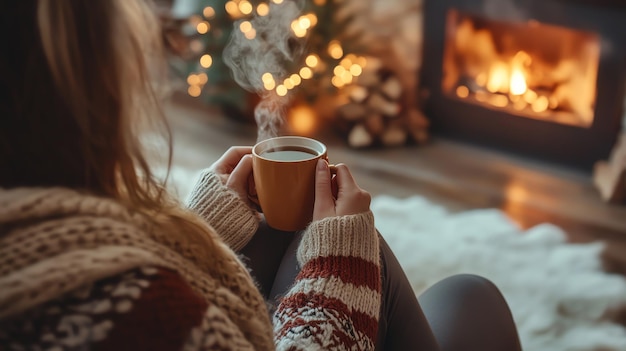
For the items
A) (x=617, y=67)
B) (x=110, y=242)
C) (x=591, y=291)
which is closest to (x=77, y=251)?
(x=110, y=242)

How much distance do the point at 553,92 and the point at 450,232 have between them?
2.40ft

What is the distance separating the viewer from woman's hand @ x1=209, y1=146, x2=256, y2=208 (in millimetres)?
1152

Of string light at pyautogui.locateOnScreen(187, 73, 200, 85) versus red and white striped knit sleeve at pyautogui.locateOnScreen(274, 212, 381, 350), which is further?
string light at pyautogui.locateOnScreen(187, 73, 200, 85)

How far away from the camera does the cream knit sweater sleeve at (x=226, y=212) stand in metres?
1.10

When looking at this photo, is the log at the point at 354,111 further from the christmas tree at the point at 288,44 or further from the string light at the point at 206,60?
the string light at the point at 206,60

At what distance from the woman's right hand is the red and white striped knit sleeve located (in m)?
0.02

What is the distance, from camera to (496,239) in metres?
2.18

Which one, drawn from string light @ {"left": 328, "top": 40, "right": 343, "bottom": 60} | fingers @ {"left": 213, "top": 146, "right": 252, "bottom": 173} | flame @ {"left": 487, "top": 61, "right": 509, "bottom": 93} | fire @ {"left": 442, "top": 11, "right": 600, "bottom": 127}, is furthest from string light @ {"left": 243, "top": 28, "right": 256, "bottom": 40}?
fingers @ {"left": 213, "top": 146, "right": 252, "bottom": 173}

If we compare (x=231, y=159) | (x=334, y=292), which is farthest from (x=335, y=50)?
Result: (x=334, y=292)

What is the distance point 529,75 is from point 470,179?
43 centimetres

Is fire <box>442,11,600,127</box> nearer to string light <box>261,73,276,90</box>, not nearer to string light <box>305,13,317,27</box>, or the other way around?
string light <box>305,13,317,27</box>

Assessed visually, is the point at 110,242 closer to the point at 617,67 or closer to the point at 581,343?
the point at 581,343

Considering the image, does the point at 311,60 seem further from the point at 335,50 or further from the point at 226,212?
the point at 226,212

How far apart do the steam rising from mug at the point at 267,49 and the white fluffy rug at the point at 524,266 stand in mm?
499
